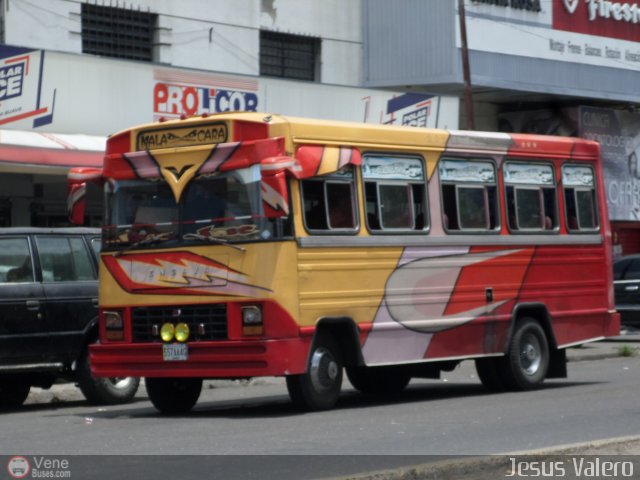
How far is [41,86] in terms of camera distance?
2116 centimetres

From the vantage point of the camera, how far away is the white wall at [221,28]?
22.9 meters

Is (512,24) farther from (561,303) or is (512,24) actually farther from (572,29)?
(561,303)

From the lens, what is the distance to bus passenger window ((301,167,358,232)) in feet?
44.0

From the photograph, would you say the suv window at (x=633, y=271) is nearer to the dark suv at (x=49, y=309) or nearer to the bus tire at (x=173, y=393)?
the dark suv at (x=49, y=309)

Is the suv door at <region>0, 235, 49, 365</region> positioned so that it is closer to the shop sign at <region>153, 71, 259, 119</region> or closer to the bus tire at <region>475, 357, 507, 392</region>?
the bus tire at <region>475, 357, 507, 392</region>

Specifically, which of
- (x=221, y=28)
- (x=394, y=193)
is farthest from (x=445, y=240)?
(x=221, y=28)

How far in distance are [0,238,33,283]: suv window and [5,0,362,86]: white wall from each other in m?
8.45

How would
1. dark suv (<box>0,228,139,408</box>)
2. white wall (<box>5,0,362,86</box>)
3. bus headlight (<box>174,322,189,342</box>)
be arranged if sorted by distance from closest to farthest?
bus headlight (<box>174,322,189,342</box>)
dark suv (<box>0,228,139,408</box>)
white wall (<box>5,0,362,86</box>)

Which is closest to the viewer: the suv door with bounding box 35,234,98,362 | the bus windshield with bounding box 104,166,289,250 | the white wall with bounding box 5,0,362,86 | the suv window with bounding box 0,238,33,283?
the bus windshield with bounding box 104,166,289,250

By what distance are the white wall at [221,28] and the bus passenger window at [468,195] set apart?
982cm

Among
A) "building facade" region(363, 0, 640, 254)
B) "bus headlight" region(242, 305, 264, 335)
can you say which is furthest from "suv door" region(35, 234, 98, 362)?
"building facade" region(363, 0, 640, 254)

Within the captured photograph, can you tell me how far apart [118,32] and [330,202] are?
39.8ft

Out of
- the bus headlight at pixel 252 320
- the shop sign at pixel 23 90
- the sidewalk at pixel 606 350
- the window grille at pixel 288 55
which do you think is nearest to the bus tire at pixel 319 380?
the bus headlight at pixel 252 320

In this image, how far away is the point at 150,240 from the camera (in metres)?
13.7
